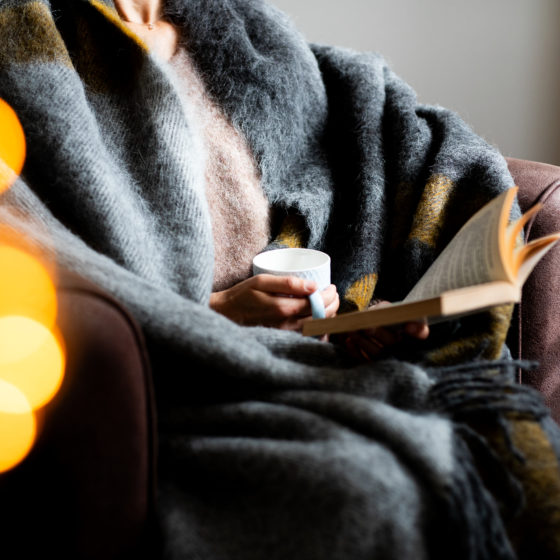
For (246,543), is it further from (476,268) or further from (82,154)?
(82,154)

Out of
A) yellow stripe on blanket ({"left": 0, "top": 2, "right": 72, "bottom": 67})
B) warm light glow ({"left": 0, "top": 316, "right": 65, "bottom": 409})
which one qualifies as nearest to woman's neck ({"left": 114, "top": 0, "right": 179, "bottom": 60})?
yellow stripe on blanket ({"left": 0, "top": 2, "right": 72, "bottom": 67})

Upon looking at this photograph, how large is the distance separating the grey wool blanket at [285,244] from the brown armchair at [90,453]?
0.06m

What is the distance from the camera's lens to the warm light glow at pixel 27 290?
45 centimetres

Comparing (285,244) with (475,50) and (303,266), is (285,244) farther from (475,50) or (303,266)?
(475,50)

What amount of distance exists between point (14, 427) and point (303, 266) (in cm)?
45

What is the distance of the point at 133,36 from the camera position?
786 mm

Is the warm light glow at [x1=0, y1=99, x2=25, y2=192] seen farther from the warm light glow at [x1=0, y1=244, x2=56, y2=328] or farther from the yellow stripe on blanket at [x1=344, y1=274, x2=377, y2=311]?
the yellow stripe on blanket at [x1=344, y1=274, x2=377, y2=311]

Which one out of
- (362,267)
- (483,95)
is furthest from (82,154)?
(483,95)

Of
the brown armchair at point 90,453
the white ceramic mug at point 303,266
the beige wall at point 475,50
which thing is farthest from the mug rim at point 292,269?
the beige wall at point 475,50

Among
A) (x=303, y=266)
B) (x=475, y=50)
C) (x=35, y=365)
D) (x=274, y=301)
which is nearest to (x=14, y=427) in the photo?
(x=35, y=365)

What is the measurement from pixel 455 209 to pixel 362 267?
6.4 inches

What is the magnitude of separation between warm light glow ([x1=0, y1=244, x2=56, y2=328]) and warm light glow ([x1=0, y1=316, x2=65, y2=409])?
10 mm

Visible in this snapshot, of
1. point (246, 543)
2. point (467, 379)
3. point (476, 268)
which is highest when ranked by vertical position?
point (476, 268)

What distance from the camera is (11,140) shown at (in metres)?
0.70
